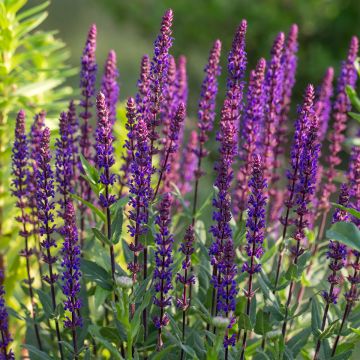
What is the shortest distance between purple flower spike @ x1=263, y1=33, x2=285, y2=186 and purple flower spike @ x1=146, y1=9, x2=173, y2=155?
1.71ft

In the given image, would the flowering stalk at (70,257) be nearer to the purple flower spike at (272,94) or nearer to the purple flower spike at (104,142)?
the purple flower spike at (104,142)

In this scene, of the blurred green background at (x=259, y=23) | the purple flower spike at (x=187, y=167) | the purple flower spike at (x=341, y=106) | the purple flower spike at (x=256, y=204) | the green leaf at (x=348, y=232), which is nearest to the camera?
the green leaf at (x=348, y=232)

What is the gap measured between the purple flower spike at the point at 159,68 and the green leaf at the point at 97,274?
440 millimetres

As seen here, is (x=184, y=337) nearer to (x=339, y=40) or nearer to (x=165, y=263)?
(x=165, y=263)

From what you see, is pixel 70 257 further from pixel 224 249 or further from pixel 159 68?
pixel 159 68

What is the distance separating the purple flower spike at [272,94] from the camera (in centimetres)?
228

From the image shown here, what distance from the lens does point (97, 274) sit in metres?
2.06

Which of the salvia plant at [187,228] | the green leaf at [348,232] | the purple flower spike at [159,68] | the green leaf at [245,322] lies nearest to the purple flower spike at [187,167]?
the salvia plant at [187,228]

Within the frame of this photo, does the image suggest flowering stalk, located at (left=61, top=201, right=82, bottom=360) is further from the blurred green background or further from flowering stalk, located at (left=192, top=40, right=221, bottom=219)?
the blurred green background

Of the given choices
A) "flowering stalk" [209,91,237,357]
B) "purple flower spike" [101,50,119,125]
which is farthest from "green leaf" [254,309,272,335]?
"purple flower spike" [101,50,119,125]

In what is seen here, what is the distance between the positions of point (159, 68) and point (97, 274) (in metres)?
0.70

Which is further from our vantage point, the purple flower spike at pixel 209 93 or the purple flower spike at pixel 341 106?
the purple flower spike at pixel 341 106

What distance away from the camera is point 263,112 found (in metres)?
2.32

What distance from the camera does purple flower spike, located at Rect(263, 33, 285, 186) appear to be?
228cm
